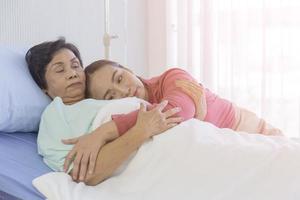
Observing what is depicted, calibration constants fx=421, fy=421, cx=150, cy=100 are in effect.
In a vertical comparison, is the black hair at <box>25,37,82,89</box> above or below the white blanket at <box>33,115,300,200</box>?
above

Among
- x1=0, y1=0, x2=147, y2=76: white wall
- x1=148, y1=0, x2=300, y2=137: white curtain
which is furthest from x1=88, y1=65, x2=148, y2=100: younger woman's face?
x1=148, y1=0, x2=300, y2=137: white curtain

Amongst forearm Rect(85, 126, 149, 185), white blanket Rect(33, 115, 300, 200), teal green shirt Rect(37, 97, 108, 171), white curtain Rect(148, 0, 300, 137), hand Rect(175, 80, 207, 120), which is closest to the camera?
white blanket Rect(33, 115, 300, 200)

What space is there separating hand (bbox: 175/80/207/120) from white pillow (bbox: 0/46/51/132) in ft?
1.59

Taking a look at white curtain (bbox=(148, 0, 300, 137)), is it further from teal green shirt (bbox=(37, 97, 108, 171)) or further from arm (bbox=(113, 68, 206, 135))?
teal green shirt (bbox=(37, 97, 108, 171))

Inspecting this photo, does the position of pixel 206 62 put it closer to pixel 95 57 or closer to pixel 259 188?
pixel 95 57

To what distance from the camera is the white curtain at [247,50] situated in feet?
8.39

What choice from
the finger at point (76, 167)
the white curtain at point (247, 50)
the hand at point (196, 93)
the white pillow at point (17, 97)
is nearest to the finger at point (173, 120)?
the hand at point (196, 93)

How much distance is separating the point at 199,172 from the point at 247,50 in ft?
5.90

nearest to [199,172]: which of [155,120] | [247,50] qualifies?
[155,120]

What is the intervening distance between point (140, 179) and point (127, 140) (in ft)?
0.38

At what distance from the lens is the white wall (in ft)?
6.37

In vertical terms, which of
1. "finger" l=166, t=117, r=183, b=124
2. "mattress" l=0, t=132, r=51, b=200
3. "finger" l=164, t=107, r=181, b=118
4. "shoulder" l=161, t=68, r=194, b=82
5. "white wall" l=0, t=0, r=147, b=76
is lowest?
"mattress" l=0, t=132, r=51, b=200

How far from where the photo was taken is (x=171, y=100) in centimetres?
126

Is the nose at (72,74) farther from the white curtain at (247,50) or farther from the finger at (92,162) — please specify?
the white curtain at (247,50)
